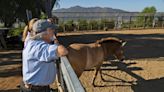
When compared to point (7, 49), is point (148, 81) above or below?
above

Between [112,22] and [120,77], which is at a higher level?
[120,77]

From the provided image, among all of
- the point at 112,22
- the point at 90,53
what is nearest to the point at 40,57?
the point at 90,53

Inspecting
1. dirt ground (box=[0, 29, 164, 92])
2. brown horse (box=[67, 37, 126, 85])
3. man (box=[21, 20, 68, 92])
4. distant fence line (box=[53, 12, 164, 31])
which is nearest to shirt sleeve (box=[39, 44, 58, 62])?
man (box=[21, 20, 68, 92])

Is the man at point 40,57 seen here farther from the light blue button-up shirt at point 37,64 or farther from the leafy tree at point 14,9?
the leafy tree at point 14,9

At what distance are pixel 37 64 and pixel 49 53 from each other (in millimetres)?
433

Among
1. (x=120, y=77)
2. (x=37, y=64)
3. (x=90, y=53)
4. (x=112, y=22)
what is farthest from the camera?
(x=112, y=22)

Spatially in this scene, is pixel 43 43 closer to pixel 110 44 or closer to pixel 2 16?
pixel 110 44

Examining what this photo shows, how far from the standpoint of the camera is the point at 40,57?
14.1 feet

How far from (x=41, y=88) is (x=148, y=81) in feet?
24.4

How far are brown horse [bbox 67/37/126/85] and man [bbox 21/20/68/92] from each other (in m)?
4.52

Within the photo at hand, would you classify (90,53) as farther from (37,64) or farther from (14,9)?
(14,9)

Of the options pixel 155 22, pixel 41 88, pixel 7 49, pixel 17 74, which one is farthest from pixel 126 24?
pixel 41 88

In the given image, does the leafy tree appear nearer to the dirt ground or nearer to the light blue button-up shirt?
the dirt ground

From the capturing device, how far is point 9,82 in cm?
1193
